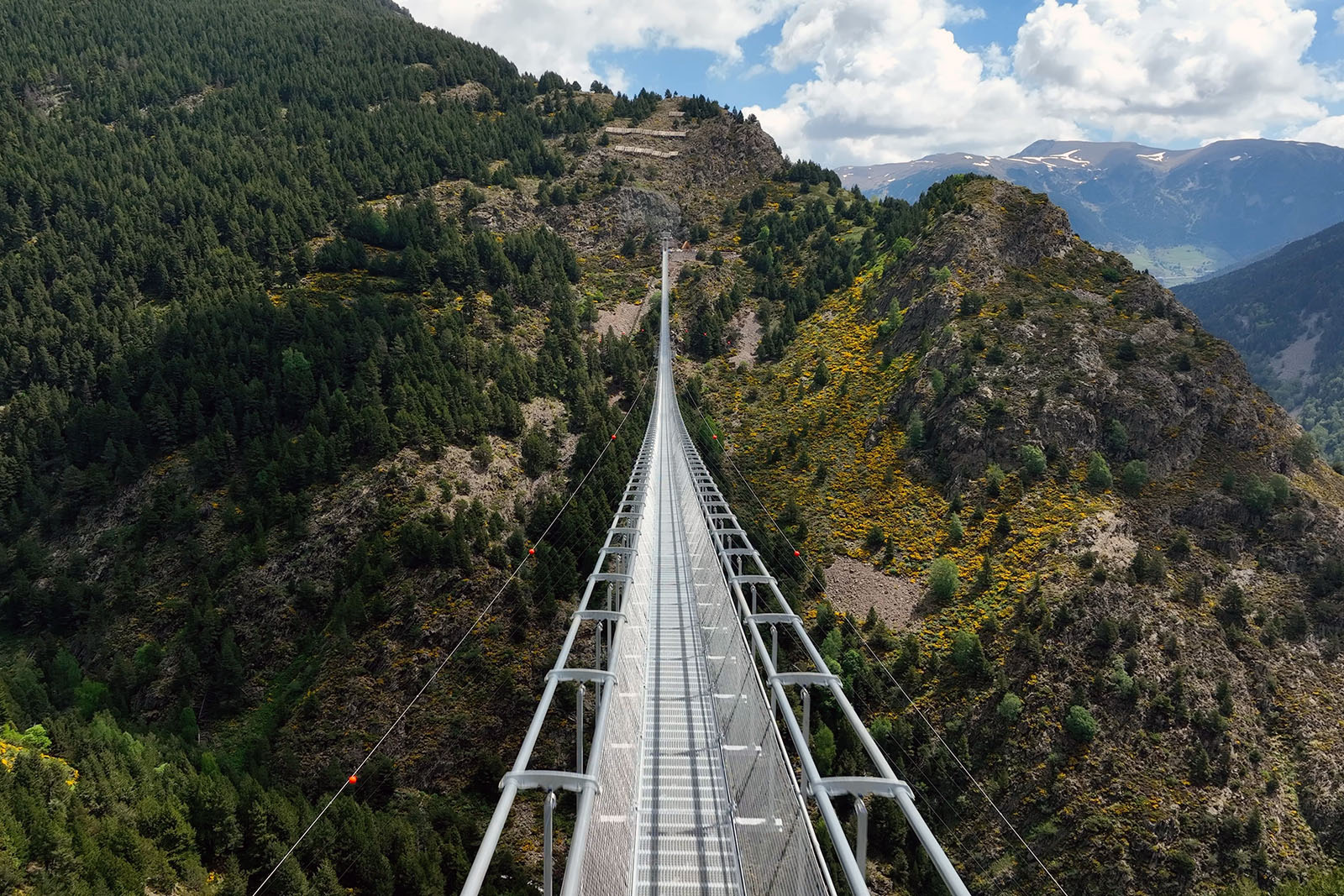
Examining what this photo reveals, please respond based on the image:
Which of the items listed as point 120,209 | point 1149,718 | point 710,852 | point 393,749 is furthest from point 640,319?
point 710,852

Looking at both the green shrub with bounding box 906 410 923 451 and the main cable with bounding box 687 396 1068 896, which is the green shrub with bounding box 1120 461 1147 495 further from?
the main cable with bounding box 687 396 1068 896

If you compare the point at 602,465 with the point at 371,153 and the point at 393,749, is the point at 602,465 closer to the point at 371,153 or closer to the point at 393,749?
the point at 393,749

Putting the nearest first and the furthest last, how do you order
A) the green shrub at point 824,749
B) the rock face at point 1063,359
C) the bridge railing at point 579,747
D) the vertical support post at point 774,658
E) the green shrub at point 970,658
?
1. the bridge railing at point 579,747
2. the vertical support post at point 774,658
3. the green shrub at point 824,749
4. the green shrub at point 970,658
5. the rock face at point 1063,359

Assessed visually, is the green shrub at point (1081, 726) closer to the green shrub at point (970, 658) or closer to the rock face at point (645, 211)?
the green shrub at point (970, 658)

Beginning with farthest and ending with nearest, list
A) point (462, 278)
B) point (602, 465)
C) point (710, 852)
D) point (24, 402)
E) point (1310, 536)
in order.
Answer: point (462, 278), point (24, 402), point (602, 465), point (1310, 536), point (710, 852)

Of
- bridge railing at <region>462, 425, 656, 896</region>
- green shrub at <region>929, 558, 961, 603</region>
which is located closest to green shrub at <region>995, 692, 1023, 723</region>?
green shrub at <region>929, 558, 961, 603</region>

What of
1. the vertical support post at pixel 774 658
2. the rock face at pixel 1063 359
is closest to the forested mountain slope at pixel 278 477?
the vertical support post at pixel 774 658
